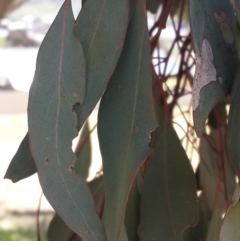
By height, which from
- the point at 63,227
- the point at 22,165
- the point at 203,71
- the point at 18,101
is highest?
the point at 203,71

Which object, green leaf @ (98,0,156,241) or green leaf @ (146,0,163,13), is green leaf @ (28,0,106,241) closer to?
green leaf @ (98,0,156,241)

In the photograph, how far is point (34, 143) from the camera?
48 cm

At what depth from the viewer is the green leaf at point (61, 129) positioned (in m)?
0.47

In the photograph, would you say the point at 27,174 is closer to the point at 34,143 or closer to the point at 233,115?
the point at 34,143

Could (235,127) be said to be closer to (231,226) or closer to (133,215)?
(231,226)

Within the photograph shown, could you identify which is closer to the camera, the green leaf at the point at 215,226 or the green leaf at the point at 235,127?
the green leaf at the point at 235,127

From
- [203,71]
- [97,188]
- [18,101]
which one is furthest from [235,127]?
[18,101]

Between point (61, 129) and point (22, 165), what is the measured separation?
107 mm

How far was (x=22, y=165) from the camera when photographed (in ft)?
1.88

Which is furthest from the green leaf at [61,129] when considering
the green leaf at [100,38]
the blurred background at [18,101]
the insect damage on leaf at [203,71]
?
the blurred background at [18,101]

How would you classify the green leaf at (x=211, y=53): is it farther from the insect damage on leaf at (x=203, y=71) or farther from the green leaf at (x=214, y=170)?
the green leaf at (x=214, y=170)

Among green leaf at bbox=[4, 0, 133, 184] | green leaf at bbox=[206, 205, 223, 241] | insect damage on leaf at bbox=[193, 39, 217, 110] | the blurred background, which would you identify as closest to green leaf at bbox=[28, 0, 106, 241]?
green leaf at bbox=[4, 0, 133, 184]

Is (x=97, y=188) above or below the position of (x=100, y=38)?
below

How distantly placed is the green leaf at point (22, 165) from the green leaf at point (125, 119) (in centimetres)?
11
